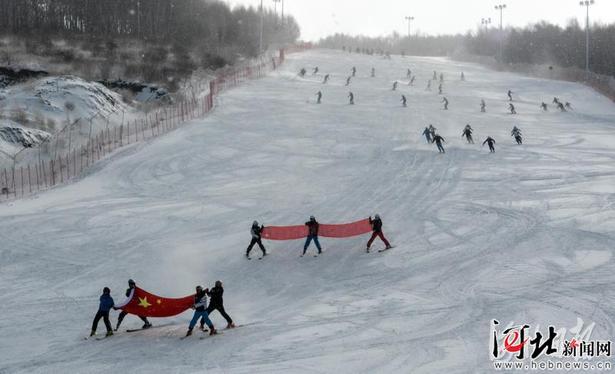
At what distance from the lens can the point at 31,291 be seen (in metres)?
17.5

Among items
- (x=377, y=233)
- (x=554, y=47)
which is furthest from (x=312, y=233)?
(x=554, y=47)

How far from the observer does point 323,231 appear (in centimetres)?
2078

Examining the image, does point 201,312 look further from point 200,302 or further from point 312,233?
point 312,233

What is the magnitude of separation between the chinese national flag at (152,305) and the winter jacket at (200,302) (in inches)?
29.3

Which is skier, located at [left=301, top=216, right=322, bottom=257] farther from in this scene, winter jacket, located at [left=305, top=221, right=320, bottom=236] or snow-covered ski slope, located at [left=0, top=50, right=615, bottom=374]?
snow-covered ski slope, located at [left=0, top=50, right=615, bottom=374]

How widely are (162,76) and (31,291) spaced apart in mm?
48970

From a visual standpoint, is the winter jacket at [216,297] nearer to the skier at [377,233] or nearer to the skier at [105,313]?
the skier at [105,313]

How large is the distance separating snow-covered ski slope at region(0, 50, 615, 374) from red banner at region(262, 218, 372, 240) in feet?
1.27

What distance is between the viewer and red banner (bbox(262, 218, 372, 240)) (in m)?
20.7

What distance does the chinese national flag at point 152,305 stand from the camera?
1491 cm

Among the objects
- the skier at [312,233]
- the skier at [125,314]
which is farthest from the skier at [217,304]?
the skier at [312,233]

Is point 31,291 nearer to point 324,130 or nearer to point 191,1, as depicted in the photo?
point 324,130

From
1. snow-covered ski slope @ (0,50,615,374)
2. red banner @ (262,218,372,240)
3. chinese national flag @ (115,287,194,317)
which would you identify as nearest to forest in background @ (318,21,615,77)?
snow-covered ski slope @ (0,50,615,374)

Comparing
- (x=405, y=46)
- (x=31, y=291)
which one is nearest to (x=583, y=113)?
(x=31, y=291)
